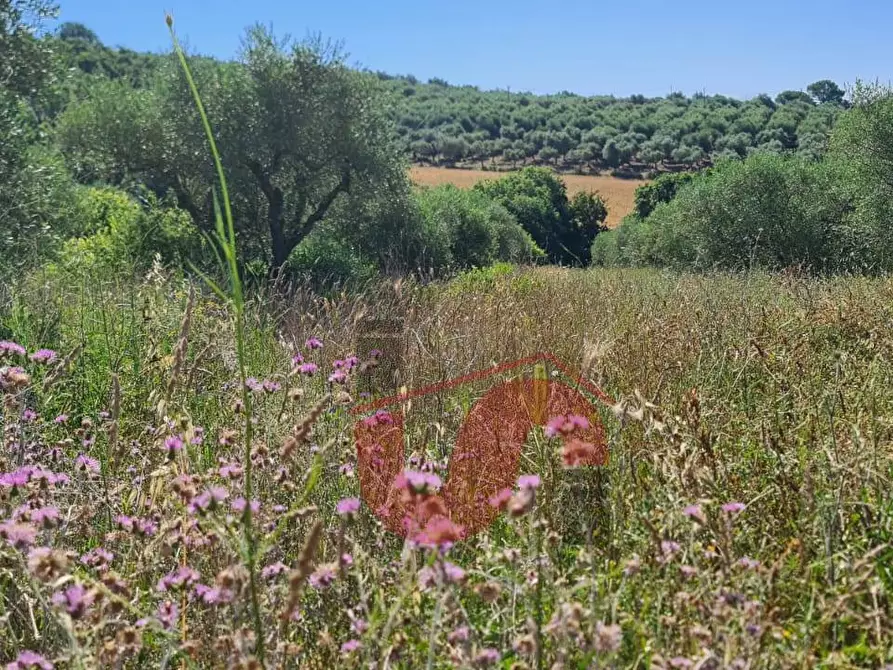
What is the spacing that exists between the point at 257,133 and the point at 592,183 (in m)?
75.6

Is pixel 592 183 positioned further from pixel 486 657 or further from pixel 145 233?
pixel 486 657

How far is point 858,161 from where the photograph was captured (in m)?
22.8

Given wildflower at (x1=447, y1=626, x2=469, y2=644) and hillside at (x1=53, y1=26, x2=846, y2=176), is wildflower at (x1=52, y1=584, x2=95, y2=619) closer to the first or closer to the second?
wildflower at (x1=447, y1=626, x2=469, y2=644)

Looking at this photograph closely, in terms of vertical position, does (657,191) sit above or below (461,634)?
above

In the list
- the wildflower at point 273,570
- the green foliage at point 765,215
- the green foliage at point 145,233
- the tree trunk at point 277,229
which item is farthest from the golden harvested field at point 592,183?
the wildflower at point 273,570

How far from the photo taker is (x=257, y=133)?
15.9m

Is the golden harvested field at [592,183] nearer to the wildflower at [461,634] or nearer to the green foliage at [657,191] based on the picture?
the green foliage at [657,191]

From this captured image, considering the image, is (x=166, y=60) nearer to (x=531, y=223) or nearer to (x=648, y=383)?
(x=648, y=383)

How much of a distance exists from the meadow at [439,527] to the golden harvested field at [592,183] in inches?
2748

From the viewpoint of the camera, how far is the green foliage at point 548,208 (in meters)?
69.2

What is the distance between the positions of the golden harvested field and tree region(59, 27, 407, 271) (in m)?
55.3
